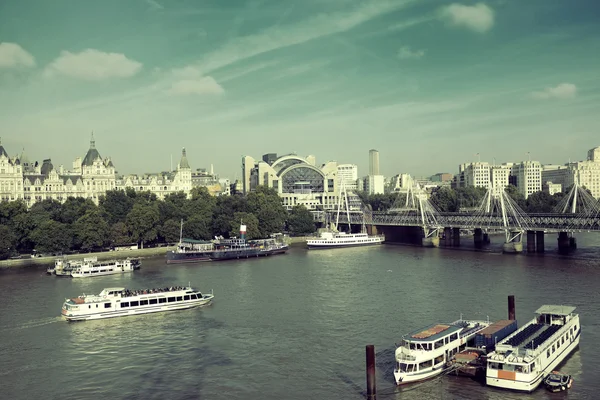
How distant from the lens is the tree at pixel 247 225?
97.0 m

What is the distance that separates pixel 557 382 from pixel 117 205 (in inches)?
3600

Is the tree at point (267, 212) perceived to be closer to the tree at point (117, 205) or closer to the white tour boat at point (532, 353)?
the tree at point (117, 205)

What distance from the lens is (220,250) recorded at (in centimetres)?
8044

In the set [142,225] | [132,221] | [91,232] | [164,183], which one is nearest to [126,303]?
[91,232]

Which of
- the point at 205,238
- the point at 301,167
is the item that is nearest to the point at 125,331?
the point at 205,238

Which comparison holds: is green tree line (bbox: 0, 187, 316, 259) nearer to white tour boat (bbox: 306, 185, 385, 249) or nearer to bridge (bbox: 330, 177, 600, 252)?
white tour boat (bbox: 306, 185, 385, 249)

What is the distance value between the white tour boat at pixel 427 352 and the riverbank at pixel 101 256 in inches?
2398

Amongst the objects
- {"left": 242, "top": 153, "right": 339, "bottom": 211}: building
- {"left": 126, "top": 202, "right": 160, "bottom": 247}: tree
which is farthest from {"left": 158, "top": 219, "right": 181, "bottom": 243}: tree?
{"left": 242, "top": 153, "right": 339, "bottom": 211}: building

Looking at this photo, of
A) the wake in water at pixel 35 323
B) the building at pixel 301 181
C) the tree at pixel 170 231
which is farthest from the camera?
the building at pixel 301 181

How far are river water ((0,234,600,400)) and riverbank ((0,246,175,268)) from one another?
10208 millimetres

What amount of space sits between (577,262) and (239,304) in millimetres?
40610

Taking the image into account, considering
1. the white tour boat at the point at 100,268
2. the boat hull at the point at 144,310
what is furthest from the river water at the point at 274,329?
the white tour boat at the point at 100,268

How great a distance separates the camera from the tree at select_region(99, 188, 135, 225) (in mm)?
101812

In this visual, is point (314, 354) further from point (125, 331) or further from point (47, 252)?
point (47, 252)
